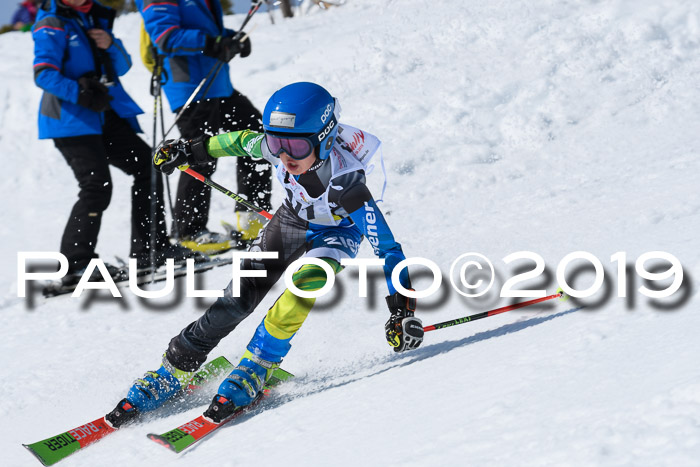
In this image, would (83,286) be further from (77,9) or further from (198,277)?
(77,9)

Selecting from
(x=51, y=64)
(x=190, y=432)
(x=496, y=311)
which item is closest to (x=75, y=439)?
(x=190, y=432)

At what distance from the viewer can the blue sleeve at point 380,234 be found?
3303 millimetres

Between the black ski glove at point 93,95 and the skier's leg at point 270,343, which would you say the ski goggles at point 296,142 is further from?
the black ski glove at point 93,95

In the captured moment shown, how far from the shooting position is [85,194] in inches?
209

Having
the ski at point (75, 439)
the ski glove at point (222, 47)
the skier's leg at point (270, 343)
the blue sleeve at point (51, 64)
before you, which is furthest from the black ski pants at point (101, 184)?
the skier's leg at point (270, 343)

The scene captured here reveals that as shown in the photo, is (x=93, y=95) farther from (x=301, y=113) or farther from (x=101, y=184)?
(x=301, y=113)

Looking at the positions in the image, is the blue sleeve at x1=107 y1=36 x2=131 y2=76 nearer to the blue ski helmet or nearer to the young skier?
the young skier

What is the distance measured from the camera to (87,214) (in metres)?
5.32

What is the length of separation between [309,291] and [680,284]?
1.65 metres

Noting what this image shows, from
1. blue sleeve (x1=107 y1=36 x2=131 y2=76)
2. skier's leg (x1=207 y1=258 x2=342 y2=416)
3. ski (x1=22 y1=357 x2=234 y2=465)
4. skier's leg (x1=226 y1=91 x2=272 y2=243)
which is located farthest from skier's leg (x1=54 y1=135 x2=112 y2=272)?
skier's leg (x1=207 y1=258 x2=342 y2=416)

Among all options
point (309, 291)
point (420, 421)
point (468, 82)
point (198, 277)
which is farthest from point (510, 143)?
point (420, 421)

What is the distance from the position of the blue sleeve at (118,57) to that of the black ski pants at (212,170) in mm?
500

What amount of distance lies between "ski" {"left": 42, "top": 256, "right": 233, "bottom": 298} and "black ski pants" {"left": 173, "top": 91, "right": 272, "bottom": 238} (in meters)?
0.32

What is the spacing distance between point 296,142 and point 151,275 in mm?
2665
